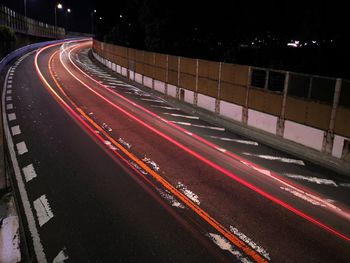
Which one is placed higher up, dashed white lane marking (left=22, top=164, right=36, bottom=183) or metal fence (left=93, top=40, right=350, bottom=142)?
metal fence (left=93, top=40, right=350, bottom=142)

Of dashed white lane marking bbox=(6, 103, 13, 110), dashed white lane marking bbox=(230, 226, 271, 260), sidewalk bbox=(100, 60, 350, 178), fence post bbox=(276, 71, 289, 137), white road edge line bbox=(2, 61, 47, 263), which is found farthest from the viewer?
dashed white lane marking bbox=(6, 103, 13, 110)

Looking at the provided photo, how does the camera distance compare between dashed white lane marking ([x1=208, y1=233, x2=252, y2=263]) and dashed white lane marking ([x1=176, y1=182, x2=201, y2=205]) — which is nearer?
dashed white lane marking ([x1=208, y1=233, x2=252, y2=263])

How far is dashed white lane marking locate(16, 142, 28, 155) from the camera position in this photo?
43.5ft

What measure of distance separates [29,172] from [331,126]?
10.0 meters

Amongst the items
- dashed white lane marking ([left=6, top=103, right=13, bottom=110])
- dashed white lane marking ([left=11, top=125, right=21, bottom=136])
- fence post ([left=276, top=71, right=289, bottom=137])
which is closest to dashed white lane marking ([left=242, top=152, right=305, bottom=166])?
fence post ([left=276, top=71, right=289, bottom=137])

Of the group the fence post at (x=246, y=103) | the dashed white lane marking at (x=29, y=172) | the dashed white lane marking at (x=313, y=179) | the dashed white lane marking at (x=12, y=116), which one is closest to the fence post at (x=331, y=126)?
the dashed white lane marking at (x=313, y=179)

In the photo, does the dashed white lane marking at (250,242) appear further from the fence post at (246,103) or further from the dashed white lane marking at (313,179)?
the fence post at (246,103)

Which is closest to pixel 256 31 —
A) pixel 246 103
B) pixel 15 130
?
pixel 246 103

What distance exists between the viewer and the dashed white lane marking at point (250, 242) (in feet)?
24.1

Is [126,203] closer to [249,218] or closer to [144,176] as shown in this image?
[144,176]

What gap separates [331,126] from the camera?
1330 cm

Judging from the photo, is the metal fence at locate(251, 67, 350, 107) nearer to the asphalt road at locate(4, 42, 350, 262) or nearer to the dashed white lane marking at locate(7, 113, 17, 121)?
the asphalt road at locate(4, 42, 350, 262)

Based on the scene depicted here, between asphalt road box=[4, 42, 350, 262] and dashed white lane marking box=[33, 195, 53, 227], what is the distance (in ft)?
0.08

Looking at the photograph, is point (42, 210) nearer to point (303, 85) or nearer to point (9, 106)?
point (303, 85)
